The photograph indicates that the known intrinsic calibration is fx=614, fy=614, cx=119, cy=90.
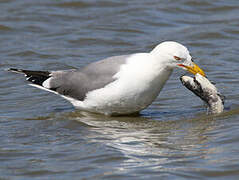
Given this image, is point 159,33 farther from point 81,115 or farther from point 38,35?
point 81,115

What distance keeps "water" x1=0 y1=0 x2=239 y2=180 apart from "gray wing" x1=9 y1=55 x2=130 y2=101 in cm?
35

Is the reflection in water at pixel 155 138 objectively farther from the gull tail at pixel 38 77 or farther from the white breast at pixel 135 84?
the gull tail at pixel 38 77

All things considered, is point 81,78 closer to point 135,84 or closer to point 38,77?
point 38,77

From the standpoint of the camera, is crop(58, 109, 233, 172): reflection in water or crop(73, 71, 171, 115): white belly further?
crop(73, 71, 171, 115): white belly

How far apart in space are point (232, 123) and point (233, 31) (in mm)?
5440

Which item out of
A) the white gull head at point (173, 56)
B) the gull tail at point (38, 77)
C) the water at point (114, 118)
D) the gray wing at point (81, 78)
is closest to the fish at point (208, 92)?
the water at point (114, 118)

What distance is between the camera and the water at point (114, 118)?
5641 mm

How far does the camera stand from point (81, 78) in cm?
760

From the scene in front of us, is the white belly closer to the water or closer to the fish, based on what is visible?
the water

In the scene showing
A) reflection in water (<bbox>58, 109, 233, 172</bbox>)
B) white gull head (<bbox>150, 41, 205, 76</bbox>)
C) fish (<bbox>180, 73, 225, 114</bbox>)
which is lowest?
reflection in water (<bbox>58, 109, 233, 172</bbox>)

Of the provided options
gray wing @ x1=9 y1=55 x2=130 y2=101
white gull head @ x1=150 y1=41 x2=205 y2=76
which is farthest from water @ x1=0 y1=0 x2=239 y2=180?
white gull head @ x1=150 y1=41 x2=205 y2=76

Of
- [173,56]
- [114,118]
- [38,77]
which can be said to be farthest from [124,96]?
Answer: [38,77]

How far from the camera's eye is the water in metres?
5.64

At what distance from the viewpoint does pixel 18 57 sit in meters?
10.8
